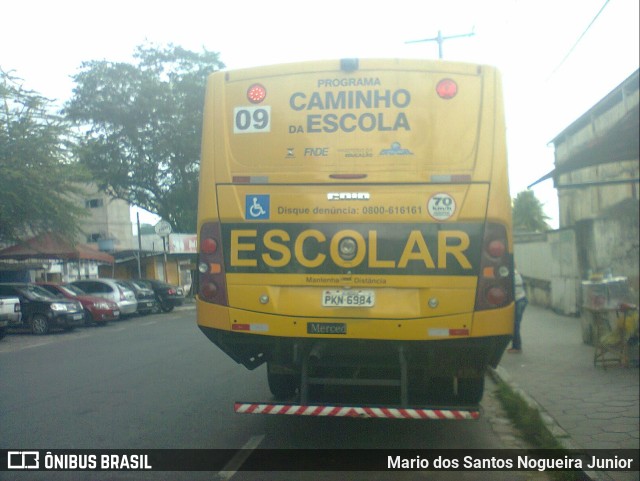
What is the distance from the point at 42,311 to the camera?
64.0ft

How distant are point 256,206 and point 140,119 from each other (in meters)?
31.2

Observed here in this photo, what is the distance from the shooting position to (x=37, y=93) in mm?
19984

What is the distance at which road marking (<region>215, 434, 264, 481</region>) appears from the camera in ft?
18.2

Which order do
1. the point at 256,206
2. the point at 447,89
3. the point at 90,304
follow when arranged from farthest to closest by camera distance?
the point at 90,304, the point at 256,206, the point at 447,89

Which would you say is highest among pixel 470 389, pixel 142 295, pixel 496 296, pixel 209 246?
pixel 209 246

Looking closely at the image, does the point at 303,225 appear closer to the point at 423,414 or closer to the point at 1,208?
the point at 423,414

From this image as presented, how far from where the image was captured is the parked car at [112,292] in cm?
2378

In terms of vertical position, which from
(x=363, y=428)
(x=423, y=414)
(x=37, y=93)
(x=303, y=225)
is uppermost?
(x=37, y=93)

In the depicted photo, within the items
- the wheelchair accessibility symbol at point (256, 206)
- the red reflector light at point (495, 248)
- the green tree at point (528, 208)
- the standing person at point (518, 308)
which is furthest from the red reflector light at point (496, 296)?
the green tree at point (528, 208)

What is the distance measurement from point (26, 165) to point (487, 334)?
17282 mm

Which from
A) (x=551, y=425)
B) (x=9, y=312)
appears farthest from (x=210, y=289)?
(x=9, y=312)

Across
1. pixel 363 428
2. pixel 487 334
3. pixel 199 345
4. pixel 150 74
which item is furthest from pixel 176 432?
pixel 150 74

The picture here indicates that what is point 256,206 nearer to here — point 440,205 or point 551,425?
point 440,205

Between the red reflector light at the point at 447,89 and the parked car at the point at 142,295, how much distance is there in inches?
832
